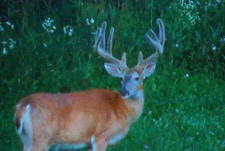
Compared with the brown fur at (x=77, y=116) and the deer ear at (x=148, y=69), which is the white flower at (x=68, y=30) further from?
the brown fur at (x=77, y=116)

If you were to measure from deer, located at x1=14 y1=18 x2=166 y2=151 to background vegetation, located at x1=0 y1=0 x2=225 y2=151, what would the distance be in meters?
0.61

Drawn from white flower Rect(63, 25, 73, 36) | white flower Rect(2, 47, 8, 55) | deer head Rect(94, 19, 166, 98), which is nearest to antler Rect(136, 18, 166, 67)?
deer head Rect(94, 19, 166, 98)

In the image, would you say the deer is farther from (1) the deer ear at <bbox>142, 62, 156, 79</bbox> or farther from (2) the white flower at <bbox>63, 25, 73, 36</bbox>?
(2) the white flower at <bbox>63, 25, 73, 36</bbox>

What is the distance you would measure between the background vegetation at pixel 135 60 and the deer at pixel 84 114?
0.61 meters

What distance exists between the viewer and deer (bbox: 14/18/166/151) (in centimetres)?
787

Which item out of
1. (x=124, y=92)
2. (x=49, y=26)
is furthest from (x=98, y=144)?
(x=49, y=26)

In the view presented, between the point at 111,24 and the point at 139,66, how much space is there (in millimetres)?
2933

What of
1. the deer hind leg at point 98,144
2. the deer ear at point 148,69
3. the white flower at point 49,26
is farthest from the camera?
the white flower at point 49,26

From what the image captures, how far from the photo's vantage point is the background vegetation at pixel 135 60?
9.70m

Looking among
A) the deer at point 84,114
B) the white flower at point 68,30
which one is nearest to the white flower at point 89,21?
the white flower at point 68,30

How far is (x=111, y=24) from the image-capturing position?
38.7 ft

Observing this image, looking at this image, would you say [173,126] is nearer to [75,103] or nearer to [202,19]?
[75,103]

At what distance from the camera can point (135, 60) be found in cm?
1161

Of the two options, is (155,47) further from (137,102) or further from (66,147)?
(66,147)
